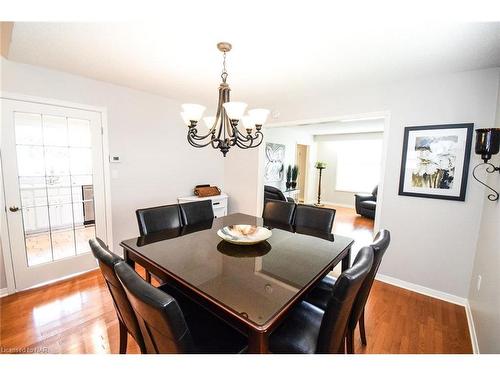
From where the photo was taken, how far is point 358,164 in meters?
6.88

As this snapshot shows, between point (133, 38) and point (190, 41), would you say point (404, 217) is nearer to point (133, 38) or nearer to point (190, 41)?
point (190, 41)

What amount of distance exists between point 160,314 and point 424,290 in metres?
2.82

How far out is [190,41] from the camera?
5.62ft

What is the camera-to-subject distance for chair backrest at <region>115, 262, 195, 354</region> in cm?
77

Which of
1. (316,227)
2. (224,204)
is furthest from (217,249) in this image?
(224,204)

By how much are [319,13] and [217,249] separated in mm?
1629

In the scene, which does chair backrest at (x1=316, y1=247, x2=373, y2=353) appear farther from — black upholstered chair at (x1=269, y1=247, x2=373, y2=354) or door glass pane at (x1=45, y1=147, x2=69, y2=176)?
door glass pane at (x1=45, y1=147, x2=69, y2=176)

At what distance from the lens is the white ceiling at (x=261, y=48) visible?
147 cm

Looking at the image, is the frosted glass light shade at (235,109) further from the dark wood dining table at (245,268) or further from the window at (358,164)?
the window at (358,164)

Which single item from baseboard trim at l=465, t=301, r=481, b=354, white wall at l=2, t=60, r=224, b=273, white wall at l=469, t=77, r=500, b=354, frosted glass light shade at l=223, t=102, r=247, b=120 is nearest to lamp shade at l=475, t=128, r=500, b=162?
white wall at l=469, t=77, r=500, b=354

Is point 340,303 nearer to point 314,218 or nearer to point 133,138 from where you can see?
point 314,218

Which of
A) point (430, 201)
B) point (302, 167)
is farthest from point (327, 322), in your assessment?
point (302, 167)

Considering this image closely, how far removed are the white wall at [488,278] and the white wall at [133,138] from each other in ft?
11.6

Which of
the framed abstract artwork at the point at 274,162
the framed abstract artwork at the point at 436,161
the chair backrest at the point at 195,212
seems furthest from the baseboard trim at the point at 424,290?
the framed abstract artwork at the point at 274,162
